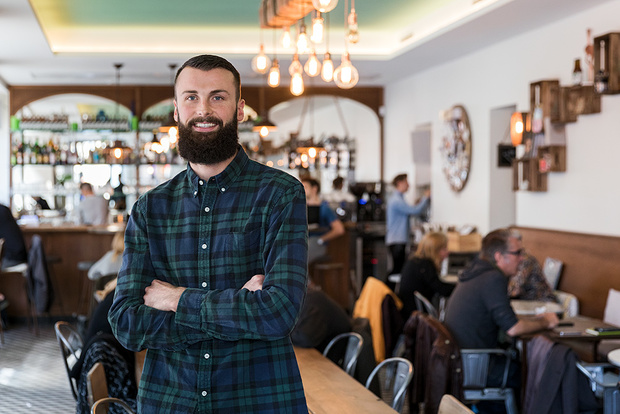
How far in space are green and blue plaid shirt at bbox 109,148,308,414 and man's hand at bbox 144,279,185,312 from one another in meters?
0.02

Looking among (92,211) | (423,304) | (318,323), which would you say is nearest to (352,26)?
(318,323)

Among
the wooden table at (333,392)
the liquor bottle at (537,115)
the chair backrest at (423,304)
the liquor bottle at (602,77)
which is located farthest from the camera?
the liquor bottle at (537,115)

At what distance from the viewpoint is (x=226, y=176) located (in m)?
1.80

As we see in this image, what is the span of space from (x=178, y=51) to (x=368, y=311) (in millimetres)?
5123

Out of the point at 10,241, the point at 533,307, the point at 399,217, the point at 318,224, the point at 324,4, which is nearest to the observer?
the point at 324,4

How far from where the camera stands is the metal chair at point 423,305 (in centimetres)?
579

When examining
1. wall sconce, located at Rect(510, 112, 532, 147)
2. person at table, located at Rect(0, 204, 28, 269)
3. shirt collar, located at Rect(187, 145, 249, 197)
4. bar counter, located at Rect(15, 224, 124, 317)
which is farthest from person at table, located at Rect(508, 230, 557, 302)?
person at table, located at Rect(0, 204, 28, 269)

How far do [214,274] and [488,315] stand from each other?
10.8 feet

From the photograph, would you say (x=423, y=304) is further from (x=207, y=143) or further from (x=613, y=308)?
(x=207, y=143)

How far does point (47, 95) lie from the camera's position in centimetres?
1177

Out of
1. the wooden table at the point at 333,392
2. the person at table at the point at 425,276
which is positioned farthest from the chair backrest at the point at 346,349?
the person at table at the point at 425,276

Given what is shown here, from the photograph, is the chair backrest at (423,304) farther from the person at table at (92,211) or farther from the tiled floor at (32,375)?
the person at table at (92,211)

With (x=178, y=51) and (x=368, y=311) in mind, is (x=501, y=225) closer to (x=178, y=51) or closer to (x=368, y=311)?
(x=368, y=311)

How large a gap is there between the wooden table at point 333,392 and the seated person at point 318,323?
0.95ft
